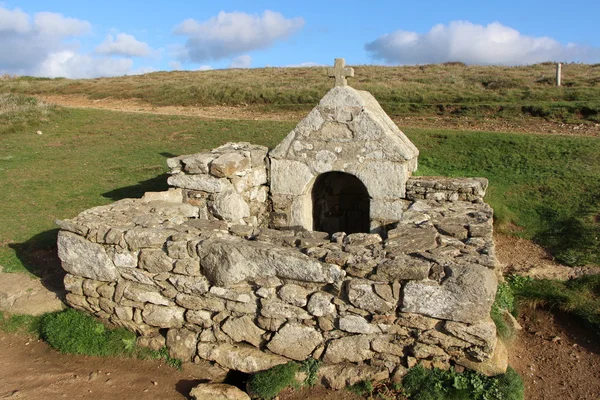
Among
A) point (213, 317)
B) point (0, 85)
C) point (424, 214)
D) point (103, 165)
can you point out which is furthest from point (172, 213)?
point (0, 85)

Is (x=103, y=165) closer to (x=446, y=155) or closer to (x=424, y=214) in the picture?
(x=446, y=155)

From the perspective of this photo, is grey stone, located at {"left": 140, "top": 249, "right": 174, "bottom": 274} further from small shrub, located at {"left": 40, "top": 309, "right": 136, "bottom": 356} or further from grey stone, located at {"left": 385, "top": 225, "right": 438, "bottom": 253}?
grey stone, located at {"left": 385, "top": 225, "right": 438, "bottom": 253}

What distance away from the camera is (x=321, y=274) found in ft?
16.9

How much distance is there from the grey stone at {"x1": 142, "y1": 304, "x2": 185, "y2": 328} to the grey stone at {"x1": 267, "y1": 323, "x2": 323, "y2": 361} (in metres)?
1.19

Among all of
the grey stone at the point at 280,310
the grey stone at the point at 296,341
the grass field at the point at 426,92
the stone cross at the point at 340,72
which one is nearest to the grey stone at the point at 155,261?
the grey stone at the point at 280,310

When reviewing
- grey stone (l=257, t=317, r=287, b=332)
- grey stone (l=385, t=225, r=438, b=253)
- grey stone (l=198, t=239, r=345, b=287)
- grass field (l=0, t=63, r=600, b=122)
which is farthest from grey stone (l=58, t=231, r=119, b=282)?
grass field (l=0, t=63, r=600, b=122)

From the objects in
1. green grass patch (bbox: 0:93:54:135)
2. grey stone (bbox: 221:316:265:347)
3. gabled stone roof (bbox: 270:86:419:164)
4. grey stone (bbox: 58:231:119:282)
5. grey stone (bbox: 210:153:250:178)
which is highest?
green grass patch (bbox: 0:93:54:135)

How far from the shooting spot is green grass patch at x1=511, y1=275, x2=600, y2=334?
6.79 meters

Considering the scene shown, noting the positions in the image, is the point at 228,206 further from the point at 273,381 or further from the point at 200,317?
the point at 273,381

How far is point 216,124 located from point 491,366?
15.6 m

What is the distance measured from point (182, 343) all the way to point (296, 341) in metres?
1.41

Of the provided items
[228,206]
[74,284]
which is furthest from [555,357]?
[74,284]

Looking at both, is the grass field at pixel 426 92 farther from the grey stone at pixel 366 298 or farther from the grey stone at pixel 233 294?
the grey stone at pixel 233 294

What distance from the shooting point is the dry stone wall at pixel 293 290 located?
16.1ft
